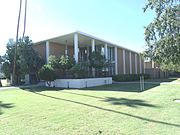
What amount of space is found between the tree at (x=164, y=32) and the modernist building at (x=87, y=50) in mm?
16400

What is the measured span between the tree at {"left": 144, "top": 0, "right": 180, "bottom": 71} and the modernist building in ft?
53.8

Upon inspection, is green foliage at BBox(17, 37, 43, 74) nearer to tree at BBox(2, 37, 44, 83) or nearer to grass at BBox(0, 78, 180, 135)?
tree at BBox(2, 37, 44, 83)

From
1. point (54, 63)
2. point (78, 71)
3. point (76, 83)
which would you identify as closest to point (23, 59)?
point (54, 63)

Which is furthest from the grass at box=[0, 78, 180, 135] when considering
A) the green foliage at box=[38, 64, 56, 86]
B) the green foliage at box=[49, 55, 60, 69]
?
the green foliage at box=[49, 55, 60, 69]

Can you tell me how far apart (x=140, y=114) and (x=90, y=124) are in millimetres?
2340

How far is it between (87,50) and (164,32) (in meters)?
26.4

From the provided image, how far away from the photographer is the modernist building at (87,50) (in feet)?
102

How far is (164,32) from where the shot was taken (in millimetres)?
12156

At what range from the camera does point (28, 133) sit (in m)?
6.99

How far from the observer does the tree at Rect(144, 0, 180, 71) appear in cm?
1172

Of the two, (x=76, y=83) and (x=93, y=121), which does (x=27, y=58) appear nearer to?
(x=76, y=83)

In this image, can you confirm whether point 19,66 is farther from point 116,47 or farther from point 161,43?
point 161,43

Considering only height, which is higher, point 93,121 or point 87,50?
point 87,50

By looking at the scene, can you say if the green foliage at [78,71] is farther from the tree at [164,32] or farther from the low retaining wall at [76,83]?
the tree at [164,32]
